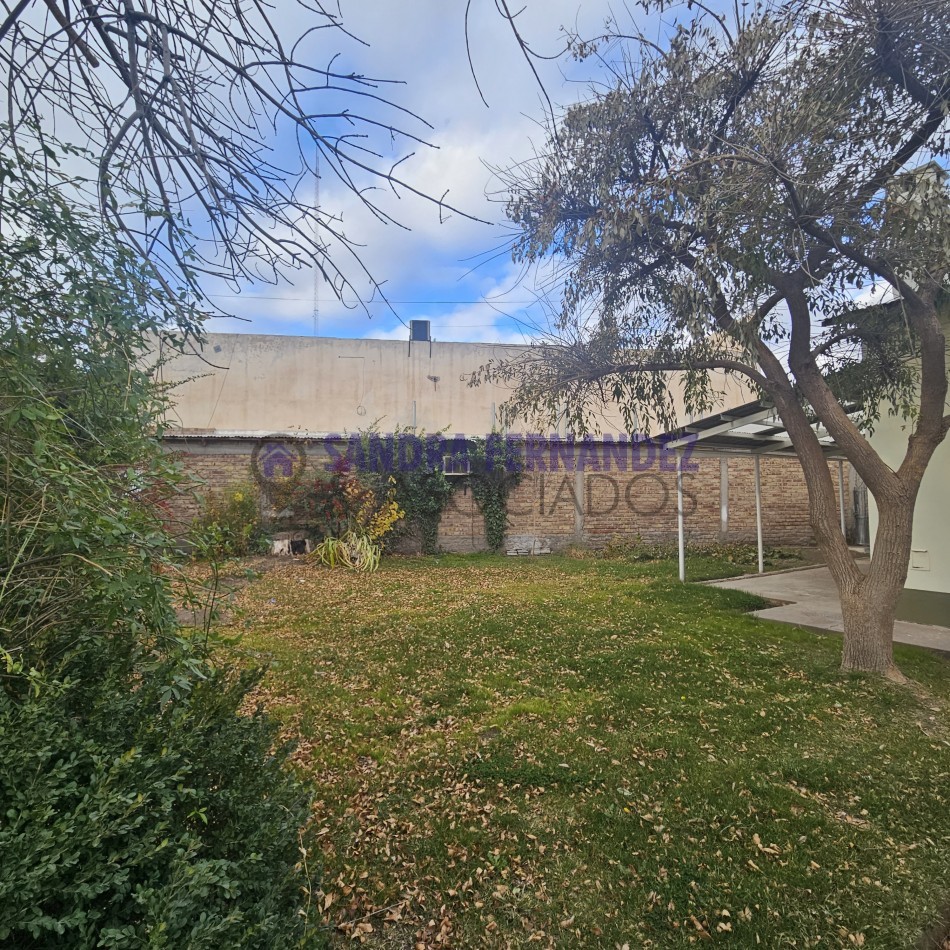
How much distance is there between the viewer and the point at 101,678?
4.59 feet

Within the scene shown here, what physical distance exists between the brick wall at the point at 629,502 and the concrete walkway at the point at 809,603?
9.94 ft

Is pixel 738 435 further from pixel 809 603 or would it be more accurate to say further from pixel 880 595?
pixel 880 595

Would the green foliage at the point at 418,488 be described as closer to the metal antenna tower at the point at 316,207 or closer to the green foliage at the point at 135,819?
the metal antenna tower at the point at 316,207

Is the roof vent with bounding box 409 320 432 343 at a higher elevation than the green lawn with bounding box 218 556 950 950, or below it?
higher

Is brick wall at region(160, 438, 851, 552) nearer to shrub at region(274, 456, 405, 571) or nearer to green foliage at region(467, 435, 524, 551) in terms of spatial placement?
green foliage at region(467, 435, 524, 551)

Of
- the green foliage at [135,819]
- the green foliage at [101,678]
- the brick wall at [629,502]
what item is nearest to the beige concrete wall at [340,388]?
the brick wall at [629,502]

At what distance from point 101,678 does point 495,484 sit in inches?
433

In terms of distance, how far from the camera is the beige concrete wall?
1614cm

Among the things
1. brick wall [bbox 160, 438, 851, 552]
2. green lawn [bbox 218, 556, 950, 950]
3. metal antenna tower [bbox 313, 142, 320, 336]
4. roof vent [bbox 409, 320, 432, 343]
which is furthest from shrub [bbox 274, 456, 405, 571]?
metal antenna tower [bbox 313, 142, 320, 336]

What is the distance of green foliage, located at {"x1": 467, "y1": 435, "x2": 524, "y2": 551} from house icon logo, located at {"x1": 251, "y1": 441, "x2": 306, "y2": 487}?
3.78m

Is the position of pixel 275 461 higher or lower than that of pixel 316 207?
lower

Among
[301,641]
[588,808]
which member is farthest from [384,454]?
[588,808]

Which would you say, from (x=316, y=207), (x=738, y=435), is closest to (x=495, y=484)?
(x=738, y=435)

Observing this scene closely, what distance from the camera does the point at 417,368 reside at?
1692cm
